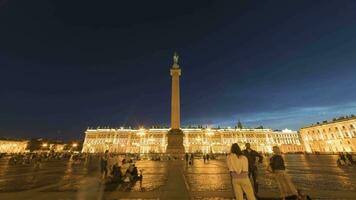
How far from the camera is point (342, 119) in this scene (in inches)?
3162

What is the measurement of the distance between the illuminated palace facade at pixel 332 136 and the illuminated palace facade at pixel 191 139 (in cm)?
2172

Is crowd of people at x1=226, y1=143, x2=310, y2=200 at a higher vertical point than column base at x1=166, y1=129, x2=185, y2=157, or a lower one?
lower

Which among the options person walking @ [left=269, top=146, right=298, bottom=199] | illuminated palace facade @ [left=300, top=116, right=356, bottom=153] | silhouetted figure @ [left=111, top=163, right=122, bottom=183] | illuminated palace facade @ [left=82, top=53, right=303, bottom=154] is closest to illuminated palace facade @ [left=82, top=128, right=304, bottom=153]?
illuminated palace facade @ [left=82, top=53, right=303, bottom=154]

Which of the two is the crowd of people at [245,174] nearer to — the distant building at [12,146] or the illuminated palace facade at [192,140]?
the illuminated palace facade at [192,140]

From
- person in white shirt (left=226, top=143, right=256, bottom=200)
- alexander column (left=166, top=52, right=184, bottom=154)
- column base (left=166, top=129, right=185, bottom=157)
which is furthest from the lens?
alexander column (left=166, top=52, right=184, bottom=154)

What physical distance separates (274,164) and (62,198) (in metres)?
7.42

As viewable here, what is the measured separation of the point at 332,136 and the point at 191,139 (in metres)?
63.2

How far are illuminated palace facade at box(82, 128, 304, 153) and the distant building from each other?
33.5m

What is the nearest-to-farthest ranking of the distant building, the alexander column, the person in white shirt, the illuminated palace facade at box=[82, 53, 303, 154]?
the person in white shirt
the alexander column
the distant building
the illuminated palace facade at box=[82, 53, 303, 154]

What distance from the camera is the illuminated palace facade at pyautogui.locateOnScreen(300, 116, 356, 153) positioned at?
75.4 m

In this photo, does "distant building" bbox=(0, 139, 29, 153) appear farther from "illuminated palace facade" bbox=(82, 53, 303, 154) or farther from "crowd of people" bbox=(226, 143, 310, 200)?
"crowd of people" bbox=(226, 143, 310, 200)

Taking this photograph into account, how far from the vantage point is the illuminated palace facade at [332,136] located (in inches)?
2968

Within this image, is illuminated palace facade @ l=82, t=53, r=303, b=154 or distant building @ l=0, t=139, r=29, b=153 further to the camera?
illuminated palace facade @ l=82, t=53, r=303, b=154

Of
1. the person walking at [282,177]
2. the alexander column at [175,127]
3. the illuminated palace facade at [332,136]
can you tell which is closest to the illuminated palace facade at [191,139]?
the illuminated palace facade at [332,136]
